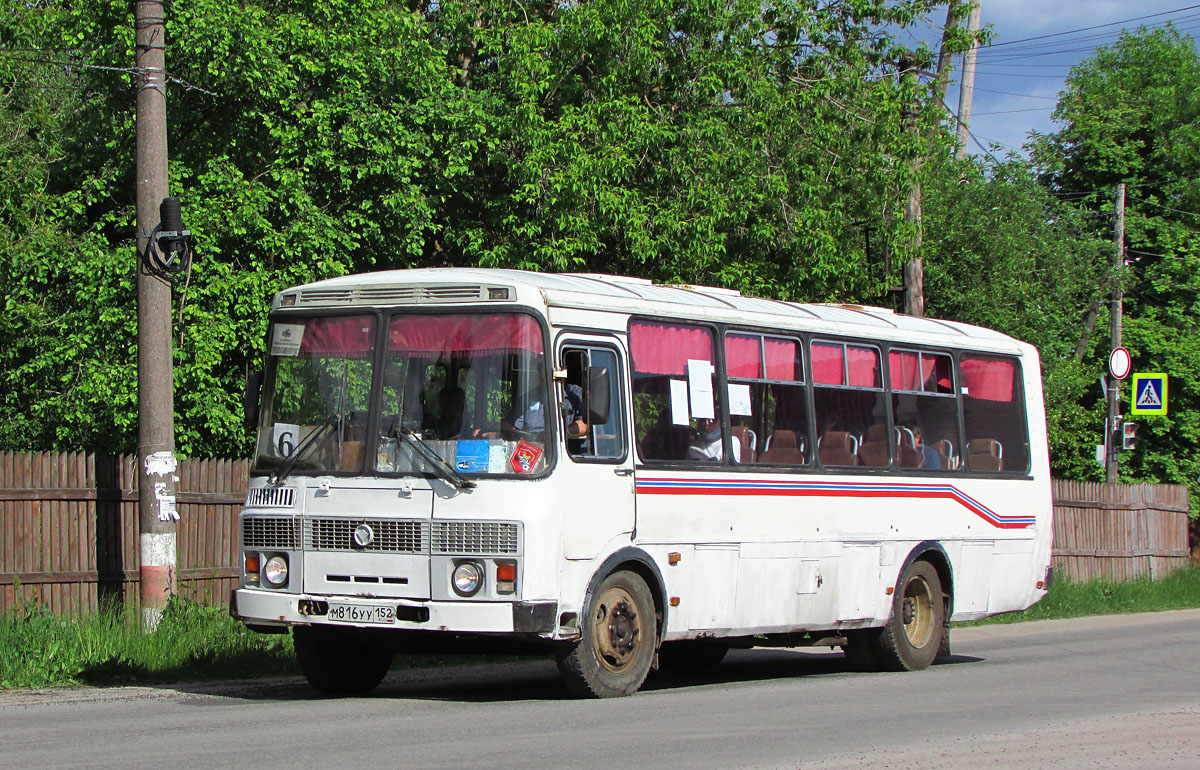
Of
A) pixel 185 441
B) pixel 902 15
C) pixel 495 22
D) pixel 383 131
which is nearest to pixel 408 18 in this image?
pixel 383 131

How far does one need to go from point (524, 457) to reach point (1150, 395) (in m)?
19.6

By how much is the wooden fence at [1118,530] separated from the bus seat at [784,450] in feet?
45.2

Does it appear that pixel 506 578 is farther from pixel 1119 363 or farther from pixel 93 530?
pixel 1119 363

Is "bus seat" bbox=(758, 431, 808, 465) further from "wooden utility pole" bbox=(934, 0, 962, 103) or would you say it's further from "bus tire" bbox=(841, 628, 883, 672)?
"wooden utility pole" bbox=(934, 0, 962, 103)

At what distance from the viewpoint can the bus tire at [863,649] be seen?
14.3 metres

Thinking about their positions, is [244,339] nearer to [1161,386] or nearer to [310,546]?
[310,546]

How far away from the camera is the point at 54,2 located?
81.5 feet

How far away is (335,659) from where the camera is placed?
11.4m

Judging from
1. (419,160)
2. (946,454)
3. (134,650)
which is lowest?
(134,650)

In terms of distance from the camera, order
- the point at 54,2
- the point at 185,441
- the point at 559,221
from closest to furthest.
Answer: the point at 185,441, the point at 559,221, the point at 54,2

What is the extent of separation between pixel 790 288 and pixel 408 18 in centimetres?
650

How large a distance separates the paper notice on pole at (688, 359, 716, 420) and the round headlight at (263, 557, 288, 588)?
10.3ft

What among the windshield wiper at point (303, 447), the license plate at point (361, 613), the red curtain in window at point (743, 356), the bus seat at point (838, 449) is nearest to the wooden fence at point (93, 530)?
the windshield wiper at point (303, 447)

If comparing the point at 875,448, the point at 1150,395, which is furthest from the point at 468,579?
the point at 1150,395
